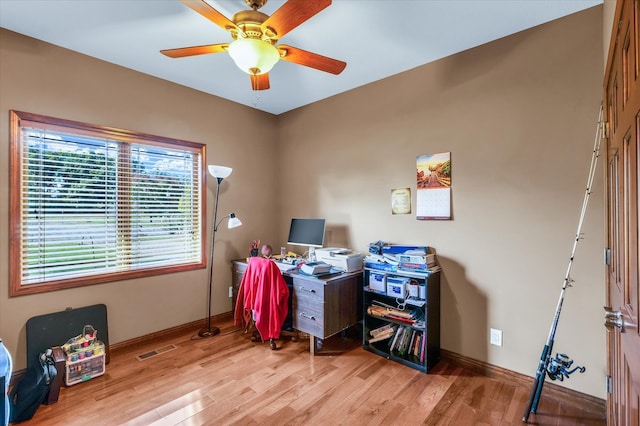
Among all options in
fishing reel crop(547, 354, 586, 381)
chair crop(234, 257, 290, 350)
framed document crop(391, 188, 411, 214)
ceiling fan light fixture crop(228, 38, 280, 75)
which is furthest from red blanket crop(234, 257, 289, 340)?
fishing reel crop(547, 354, 586, 381)

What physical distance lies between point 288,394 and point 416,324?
1136 millimetres

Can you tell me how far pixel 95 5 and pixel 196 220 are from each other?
6.55 feet

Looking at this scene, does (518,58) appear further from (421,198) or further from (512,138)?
(421,198)

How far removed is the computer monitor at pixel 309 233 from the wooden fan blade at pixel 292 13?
192cm

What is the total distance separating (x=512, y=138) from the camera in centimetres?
228

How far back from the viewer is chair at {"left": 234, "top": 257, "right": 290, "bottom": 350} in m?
2.74

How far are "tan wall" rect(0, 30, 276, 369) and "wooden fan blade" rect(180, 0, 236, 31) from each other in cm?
169

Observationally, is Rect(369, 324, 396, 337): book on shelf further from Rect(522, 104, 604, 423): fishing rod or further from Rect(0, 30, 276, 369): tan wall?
Rect(0, 30, 276, 369): tan wall

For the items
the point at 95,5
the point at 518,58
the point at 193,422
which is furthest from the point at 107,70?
the point at 518,58

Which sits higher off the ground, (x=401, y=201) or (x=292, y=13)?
(x=292, y=13)

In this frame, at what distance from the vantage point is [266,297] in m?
2.76

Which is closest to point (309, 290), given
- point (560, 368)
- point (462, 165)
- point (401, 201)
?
point (401, 201)

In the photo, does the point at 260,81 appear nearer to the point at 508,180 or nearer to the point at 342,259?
the point at 342,259

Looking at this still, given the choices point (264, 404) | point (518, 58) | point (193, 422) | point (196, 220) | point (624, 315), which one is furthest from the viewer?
point (196, 220)
